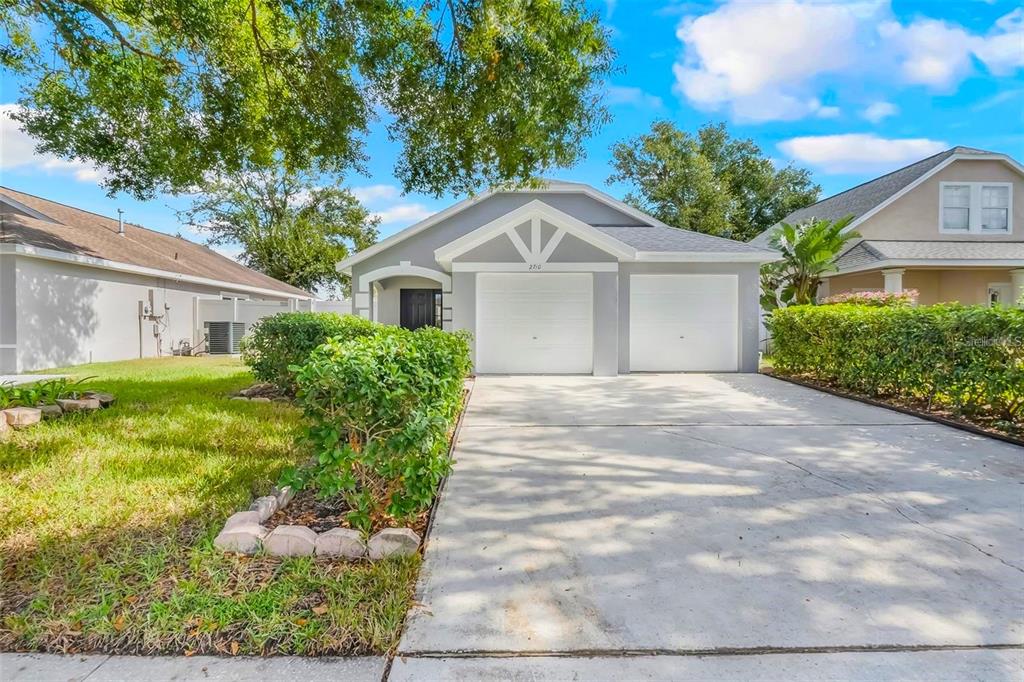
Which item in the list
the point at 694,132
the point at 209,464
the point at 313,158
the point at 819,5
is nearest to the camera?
the point at 209,464

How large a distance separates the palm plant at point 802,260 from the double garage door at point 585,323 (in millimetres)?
2565

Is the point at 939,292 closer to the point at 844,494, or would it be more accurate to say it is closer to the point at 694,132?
the point at 844,494

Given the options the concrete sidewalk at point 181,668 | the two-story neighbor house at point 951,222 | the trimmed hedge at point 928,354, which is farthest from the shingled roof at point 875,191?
the concrete sidewalk at point 181,668

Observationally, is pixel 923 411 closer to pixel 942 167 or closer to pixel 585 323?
pixel 585 323

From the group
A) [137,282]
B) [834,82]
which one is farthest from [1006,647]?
[137,282]

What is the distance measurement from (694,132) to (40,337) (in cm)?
3044

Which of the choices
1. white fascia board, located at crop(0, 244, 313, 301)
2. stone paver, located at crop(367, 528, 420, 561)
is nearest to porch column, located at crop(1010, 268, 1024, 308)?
stone paver, located at crop(367, 528, 420, 561)

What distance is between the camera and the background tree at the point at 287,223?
32.0m

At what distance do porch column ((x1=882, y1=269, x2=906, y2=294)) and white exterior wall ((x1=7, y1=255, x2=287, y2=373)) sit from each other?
73.9 ft

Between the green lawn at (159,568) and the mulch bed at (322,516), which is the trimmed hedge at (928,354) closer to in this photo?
the mulch bed at (322,516)

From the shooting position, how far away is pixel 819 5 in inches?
279

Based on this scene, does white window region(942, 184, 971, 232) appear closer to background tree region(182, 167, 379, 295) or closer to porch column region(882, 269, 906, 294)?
porch column region(882, 269, 906, 294)

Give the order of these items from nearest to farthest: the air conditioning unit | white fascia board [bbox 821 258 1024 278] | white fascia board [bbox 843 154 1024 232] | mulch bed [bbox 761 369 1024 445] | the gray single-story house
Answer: mulch bed [bbox 761 369 1024 445] → the gray single-story house → white fascia board [bbox 821 258 1024 278] → white fascia board [bbox 843 154 1024 232] → the air conditioning unit

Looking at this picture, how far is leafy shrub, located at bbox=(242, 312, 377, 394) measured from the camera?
7762 millimetres
